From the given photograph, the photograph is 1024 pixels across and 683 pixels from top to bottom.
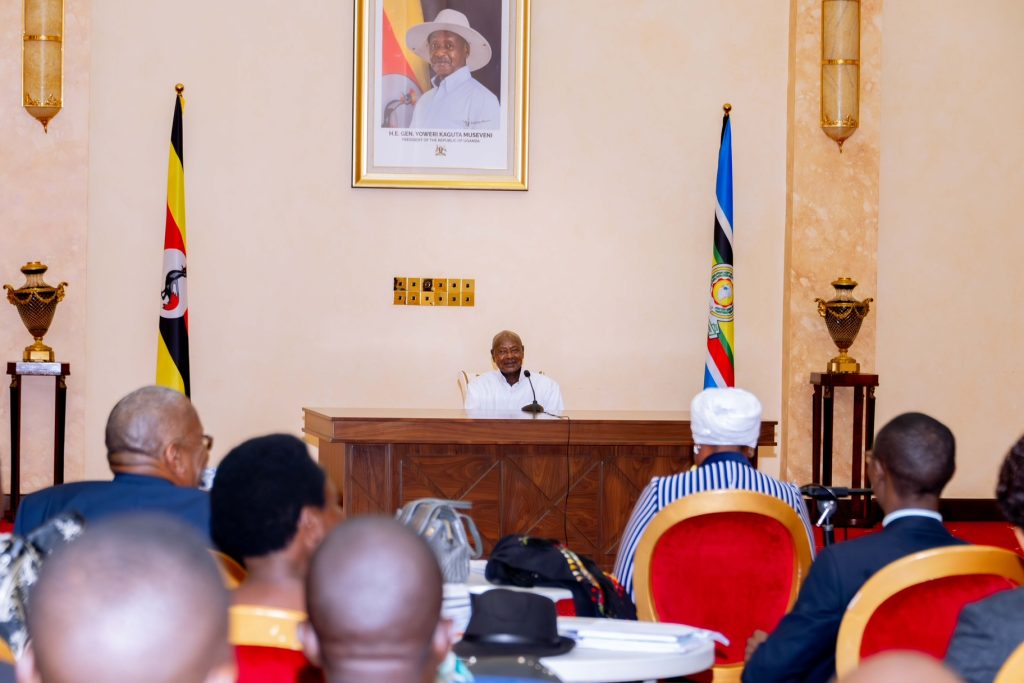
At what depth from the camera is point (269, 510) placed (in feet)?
6.73

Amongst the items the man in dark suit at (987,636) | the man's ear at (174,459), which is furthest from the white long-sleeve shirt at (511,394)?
the man in dark suit at (987,636)

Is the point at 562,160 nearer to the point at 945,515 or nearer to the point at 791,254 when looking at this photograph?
the point at 791,254

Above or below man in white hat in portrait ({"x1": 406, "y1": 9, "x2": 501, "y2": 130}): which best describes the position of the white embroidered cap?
below

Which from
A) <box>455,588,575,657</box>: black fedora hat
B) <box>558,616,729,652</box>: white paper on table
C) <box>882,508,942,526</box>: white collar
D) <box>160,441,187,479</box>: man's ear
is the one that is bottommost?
<box>558,616,729,652</box>: white paper on table

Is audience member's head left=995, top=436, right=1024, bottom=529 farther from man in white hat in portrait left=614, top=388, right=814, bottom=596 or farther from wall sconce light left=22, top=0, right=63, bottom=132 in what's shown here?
wall sconce light left=22, top=0, right=63, bottom=132

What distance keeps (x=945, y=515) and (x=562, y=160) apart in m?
3.55

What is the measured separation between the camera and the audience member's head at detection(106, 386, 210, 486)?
9.85ft

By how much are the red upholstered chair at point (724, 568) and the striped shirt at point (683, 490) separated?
14 centimetres

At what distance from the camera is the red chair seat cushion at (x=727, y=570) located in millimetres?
3074

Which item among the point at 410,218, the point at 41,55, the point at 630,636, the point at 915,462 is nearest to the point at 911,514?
the point at 915,462

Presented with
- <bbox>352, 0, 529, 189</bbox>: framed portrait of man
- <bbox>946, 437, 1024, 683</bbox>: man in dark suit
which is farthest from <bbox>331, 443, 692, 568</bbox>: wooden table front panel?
<bbox>946, 437, 1024, 683</bbox>: man in dark suit

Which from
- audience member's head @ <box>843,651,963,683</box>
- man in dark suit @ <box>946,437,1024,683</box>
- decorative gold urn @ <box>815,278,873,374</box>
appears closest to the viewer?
audience member's head @ <box>843,651,963,683</box>

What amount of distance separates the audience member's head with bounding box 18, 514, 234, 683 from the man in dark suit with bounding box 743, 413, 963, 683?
5.29 ft

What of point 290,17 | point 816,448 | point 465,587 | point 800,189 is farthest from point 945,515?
point 465,587
